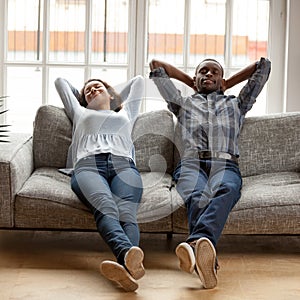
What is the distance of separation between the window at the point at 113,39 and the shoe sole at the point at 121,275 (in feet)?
6.69

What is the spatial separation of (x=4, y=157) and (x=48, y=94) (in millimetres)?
1388

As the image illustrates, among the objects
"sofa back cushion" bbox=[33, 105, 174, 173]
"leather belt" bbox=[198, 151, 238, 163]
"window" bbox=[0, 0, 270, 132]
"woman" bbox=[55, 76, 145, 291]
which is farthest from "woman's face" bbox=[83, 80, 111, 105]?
"window" bbox=[0, 0, 270, 132]

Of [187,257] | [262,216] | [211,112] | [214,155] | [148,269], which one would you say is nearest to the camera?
[187,257]

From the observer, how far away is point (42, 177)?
413 centimetres

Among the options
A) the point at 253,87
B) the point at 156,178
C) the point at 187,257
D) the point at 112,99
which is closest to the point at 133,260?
the point at 187,257

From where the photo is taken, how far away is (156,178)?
4223 millimetres

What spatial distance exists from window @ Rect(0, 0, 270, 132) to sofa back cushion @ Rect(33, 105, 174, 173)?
0.72 m

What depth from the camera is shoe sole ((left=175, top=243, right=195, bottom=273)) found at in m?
3.43

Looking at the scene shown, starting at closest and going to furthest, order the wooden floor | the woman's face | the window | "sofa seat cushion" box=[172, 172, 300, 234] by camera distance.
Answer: the wooden floor → "sofa seat cushion" box=[172, 172, 300, 234] → the woman's face → the window

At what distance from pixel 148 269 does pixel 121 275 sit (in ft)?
1.29

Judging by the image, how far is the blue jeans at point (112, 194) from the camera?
3.52 meters

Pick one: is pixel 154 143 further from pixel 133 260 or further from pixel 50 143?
pixel 133 260

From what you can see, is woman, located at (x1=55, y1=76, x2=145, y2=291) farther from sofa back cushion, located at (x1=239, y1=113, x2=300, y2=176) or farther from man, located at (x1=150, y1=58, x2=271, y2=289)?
sofa back cushion, located at (x1=239, y1=113, x2=300, y2=176)

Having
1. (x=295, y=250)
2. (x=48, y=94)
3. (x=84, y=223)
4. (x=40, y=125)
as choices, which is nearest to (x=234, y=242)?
(x=295, y=250)
